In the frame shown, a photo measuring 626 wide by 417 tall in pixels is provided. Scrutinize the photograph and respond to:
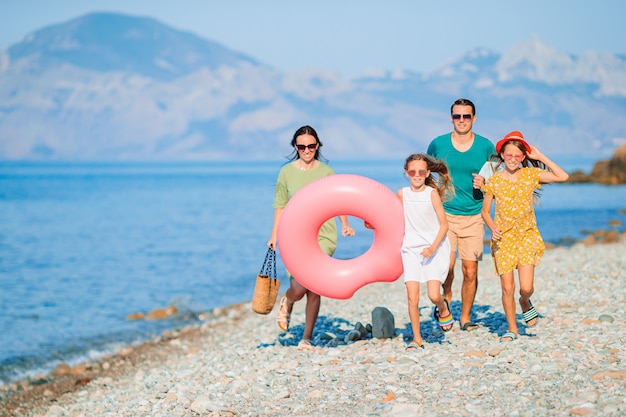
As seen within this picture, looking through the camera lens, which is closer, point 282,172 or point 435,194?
point 435,194

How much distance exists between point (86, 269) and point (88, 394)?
1315 cm

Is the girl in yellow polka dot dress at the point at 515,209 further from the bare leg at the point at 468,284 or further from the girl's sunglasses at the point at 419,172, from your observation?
the girl's sunglasses at the point at 419,172

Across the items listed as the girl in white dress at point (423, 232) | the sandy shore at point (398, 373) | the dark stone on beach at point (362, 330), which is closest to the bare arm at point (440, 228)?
the girl in white dress at point (423, 232)

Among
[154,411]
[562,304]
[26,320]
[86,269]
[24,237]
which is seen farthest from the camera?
[24,237]

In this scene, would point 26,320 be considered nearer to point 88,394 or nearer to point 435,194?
point 88,394

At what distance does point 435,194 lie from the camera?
5.52 metres

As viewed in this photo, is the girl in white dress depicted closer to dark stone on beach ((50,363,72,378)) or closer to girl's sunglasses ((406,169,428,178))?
girl's sunglasses ((406,169,428,178))

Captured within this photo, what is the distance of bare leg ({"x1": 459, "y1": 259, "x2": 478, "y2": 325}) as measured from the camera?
19.9 ft

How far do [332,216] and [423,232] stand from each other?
705 mm

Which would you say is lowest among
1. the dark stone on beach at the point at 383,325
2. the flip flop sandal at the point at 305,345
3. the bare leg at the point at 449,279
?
the flip flop sandal at the point at 305,345

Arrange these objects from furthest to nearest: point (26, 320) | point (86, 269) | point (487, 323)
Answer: point (86, 269)
point (26, 320)
point (487, 323)

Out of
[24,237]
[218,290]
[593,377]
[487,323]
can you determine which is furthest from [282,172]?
[24,237]

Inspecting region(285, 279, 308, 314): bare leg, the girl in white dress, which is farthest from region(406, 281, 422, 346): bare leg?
region(285, 279, 308, 314): bare leg

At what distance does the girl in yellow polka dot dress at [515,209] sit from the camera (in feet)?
18.4
